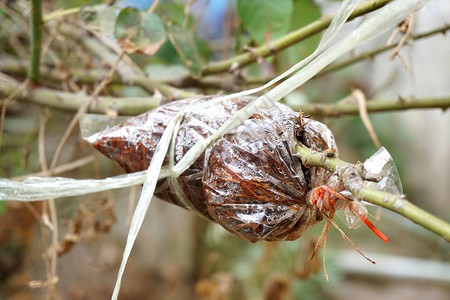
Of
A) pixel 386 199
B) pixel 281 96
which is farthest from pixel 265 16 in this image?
pixel 386 199

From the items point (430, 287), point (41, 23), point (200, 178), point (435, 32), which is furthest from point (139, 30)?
point (430, 287)

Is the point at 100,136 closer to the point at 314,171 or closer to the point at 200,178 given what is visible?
the point at 200,178

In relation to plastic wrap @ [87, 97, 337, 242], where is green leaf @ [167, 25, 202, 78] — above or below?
above

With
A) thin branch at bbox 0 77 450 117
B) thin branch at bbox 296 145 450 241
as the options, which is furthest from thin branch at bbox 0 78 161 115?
thin branch at bbox 296 145 450 241

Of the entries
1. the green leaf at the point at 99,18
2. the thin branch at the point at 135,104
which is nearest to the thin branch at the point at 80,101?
the thin branch at the point at 135,104

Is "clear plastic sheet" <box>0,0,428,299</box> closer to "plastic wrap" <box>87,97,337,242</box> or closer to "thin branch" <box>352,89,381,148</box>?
"plastic wrap" <box>87,97,337,242</box>

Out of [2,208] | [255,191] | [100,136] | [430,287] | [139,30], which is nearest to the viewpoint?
[255,191]
